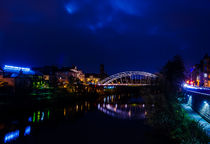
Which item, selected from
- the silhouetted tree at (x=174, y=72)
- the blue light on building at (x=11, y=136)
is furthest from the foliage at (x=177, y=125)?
the blue light on building at (x=11, y=136)

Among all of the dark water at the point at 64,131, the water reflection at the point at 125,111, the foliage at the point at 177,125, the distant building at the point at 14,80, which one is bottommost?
the water reflection at the point at 125,111

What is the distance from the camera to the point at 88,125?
20812 millimetres

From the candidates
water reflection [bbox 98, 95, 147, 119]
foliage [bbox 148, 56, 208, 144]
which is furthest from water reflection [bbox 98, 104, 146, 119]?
foliage [bbox 148, 56, 208, 144]

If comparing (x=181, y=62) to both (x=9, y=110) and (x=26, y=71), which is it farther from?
(x=26, y=71)

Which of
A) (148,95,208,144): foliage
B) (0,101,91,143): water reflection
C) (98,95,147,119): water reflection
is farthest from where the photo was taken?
(98,95,147,119): water reflection

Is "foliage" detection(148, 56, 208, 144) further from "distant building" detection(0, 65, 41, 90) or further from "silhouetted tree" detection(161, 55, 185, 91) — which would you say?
"distant building" detection(0, 65, 41, 90)

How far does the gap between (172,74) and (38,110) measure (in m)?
23.4

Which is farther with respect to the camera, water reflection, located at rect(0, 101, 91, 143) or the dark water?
water reflection, located at rect(0, 101, 91, 143)

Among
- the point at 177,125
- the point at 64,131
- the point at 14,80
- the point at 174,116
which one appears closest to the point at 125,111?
the point at 174,116

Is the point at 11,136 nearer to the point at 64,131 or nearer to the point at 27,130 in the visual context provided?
the point at 27,130

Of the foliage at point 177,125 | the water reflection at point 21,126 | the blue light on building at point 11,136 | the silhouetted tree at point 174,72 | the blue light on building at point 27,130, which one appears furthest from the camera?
the silhouetted tree at point 174,72

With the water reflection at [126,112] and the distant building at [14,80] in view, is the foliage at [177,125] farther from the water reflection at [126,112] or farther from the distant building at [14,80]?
the distant building at [14,80]

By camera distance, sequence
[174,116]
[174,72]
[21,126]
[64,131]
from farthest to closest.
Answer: [174,72] < [21,126] < [64,131] < [174,116]

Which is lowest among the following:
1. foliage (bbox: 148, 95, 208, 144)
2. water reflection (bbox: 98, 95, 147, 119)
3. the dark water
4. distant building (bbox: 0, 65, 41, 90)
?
water reflection (bbox: 98, 95, 147, 119)
